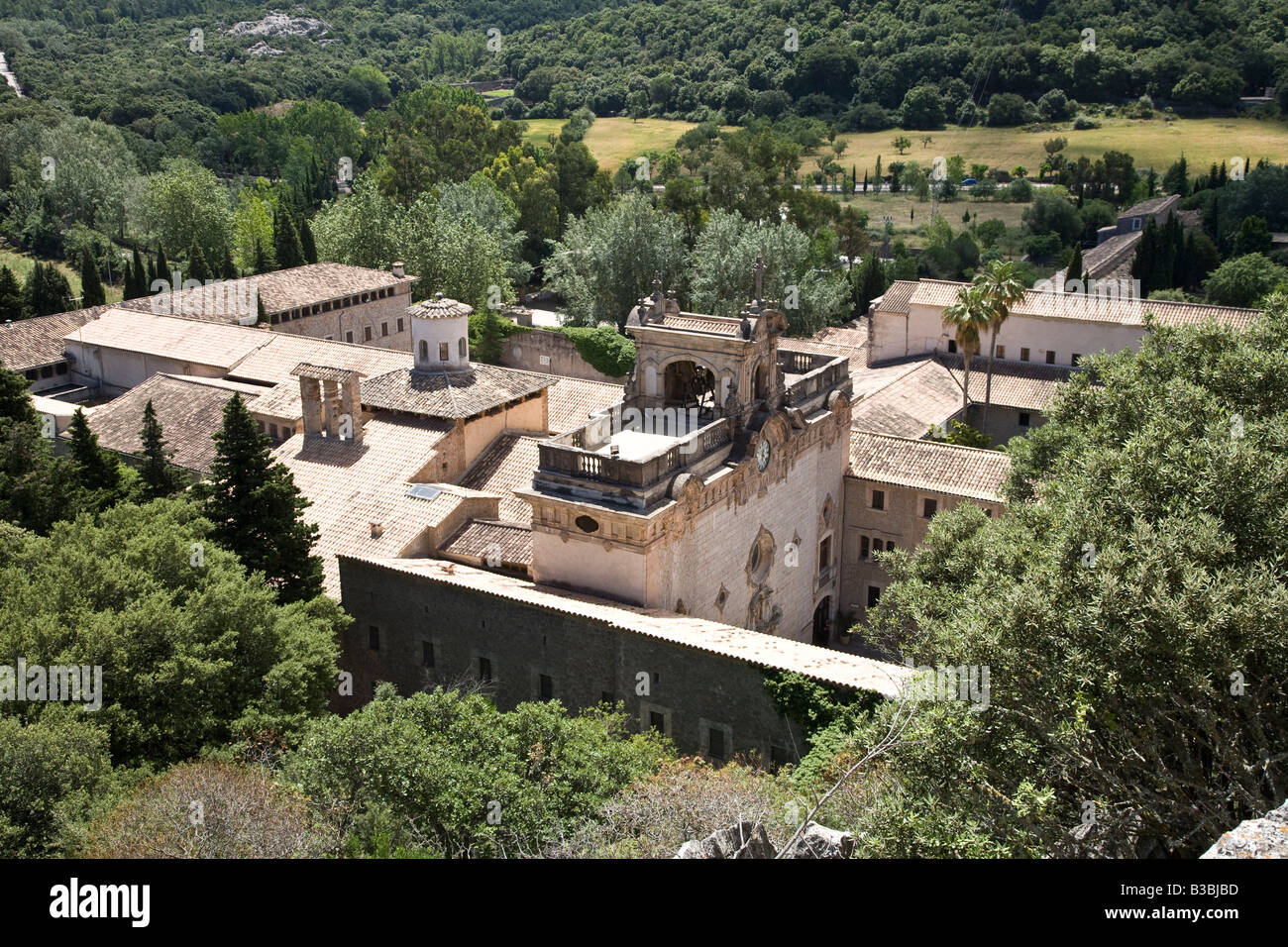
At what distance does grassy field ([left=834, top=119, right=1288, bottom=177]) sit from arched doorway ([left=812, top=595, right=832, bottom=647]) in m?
89.8

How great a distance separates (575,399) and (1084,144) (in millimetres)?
95796

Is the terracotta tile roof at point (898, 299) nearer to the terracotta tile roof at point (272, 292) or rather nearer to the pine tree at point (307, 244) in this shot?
the terracotta tile roof at point (272, 292)

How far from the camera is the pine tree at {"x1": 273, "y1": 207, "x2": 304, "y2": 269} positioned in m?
75.9

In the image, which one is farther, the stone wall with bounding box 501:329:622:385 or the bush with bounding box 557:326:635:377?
the stone wall with bounding box 501:329:622:385

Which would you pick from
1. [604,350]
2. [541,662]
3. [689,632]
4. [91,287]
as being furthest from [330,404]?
[91,287]

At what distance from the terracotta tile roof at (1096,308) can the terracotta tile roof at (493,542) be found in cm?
2801

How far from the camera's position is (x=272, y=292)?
6106cm

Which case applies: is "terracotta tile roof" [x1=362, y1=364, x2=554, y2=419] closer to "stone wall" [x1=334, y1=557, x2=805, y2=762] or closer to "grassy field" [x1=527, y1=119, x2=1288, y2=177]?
"stone wall" [x1=334, y1=557, x2=805, y2=762]

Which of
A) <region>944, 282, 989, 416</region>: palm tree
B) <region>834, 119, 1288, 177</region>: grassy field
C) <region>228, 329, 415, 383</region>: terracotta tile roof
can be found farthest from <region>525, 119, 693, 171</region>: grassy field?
<region>228, 329, 415, 383</region>: terracotta tile roof

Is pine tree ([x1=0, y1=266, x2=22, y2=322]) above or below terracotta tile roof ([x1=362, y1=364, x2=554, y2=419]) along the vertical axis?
below

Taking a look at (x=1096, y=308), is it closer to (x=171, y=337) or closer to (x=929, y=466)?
(x=929, y=466)

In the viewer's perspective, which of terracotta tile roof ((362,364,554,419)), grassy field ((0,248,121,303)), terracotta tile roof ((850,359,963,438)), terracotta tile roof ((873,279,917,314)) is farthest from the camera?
grassy field ((0,248,121,303))

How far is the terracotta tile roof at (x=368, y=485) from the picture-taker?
3472cm

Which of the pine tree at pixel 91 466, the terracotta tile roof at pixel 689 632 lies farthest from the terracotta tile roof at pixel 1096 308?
the pine tree at pixel 91 466
